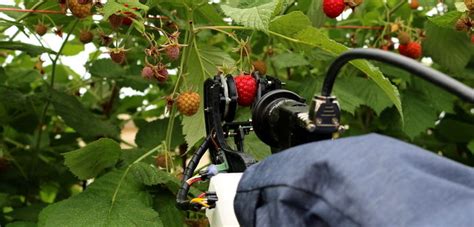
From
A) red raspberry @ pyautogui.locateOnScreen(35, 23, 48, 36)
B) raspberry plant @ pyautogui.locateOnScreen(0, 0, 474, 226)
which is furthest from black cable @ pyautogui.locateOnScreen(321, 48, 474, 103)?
red raspberry @ pyautogui.locateOnScreen(35, 23, 48, 36)

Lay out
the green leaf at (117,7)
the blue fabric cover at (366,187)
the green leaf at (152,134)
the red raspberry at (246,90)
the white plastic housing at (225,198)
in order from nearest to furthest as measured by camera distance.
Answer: the blue fabric cover at (366,187)
the white plastic housing at (225,198)
the red raspberry at (246,90)
the green leaf at (117,7)
the green leaf at (152,134)

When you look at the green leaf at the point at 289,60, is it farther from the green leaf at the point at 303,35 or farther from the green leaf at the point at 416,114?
the green leaf at the point at 303,35

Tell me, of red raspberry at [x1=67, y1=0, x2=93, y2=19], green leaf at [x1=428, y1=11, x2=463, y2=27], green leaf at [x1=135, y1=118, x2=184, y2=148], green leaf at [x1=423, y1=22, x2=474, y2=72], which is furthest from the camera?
green leaf at [x1=423, y1=22, x2=474, y2=72]

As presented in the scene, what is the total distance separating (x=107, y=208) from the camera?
1055 millimetres

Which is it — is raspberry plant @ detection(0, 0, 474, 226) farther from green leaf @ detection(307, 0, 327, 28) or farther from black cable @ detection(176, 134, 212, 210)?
black cable @ detection(176, 134, 212, 210)

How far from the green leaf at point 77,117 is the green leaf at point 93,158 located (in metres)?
0.27

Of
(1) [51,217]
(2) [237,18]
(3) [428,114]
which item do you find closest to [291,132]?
(2) [237,18]

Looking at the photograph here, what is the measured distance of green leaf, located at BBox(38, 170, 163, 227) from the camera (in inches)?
40.1

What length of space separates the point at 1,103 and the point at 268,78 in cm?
81

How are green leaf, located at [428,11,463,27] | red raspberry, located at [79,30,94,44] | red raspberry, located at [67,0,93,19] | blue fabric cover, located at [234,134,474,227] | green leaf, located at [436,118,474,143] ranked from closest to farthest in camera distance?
blue fabric cover, located at [234,134,474,227], red raspberry, located at [67,0,93,19], green leaf, located at [428,11,463,27], red raspberry, located at [79,30,94,44], green leaf, located at [436,118,474,143]

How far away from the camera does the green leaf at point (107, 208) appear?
1020 millimetres

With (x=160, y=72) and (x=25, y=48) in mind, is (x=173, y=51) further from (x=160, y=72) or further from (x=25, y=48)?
(x=25, y=48)

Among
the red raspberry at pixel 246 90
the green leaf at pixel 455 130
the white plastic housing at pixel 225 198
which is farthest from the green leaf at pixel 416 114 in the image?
the white plastic housing at pixel 225 198

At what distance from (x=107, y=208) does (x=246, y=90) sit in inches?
13.6
